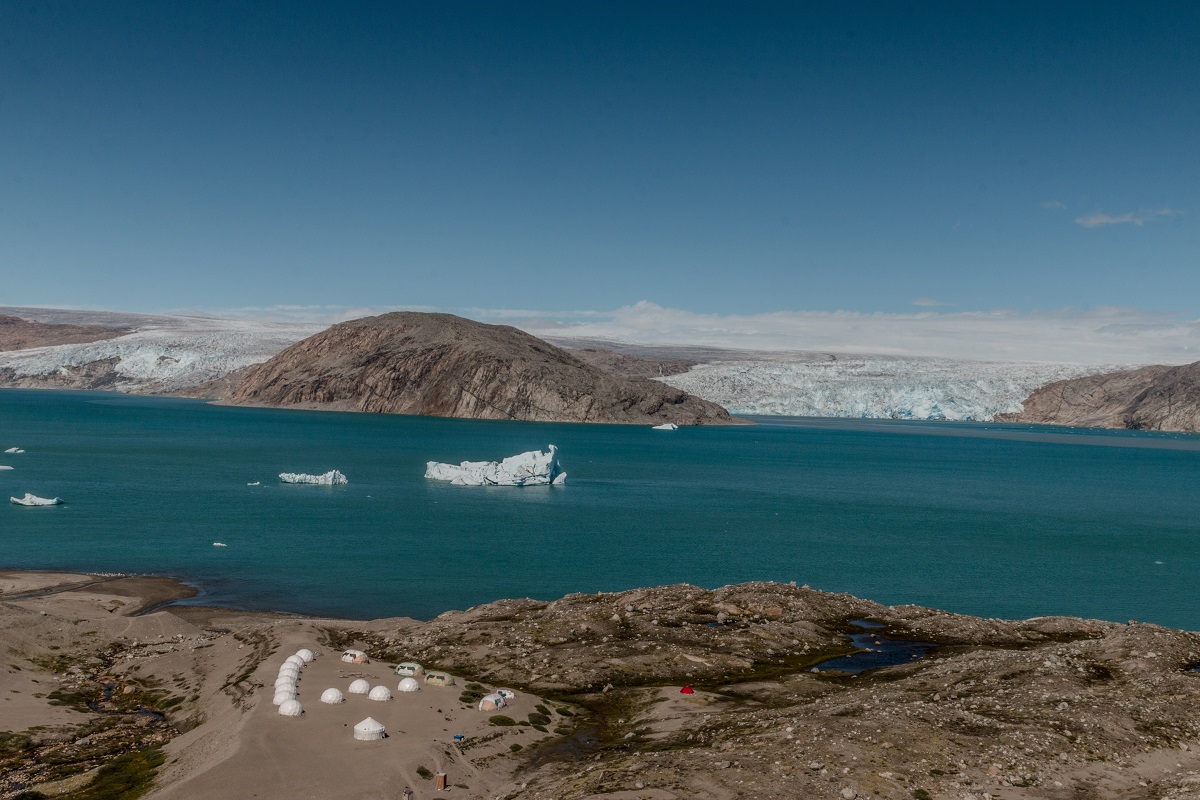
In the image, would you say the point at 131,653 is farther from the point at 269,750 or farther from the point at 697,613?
the point at 697,613

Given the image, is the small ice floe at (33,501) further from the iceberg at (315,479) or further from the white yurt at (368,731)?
the white yurt at (368,731)

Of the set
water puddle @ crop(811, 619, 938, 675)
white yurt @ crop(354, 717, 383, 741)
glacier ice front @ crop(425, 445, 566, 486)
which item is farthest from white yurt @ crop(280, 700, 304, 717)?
glacier ice front @ crop(425, 445, 566, 486)

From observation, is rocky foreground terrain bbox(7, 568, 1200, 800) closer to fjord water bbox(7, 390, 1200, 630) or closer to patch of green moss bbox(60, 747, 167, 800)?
patch of green moss bbox(60, 747, 167, 800)

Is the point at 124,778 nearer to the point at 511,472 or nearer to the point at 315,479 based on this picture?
the point at 315,479

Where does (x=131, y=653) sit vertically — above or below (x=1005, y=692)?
below

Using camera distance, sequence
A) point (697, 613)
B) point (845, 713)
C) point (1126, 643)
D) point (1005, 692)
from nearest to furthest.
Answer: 1. point (845, 713)
2. point (1005, 692)
3. point (1126, 643)
4. point (697, 613)

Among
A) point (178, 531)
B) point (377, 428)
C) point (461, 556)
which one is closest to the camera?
point (461, 556)

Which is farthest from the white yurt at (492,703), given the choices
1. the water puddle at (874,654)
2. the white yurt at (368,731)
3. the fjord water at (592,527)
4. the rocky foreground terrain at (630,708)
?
the fjord water at (592,527)

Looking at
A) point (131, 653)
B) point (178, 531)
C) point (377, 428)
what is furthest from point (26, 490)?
point (377, 428)
